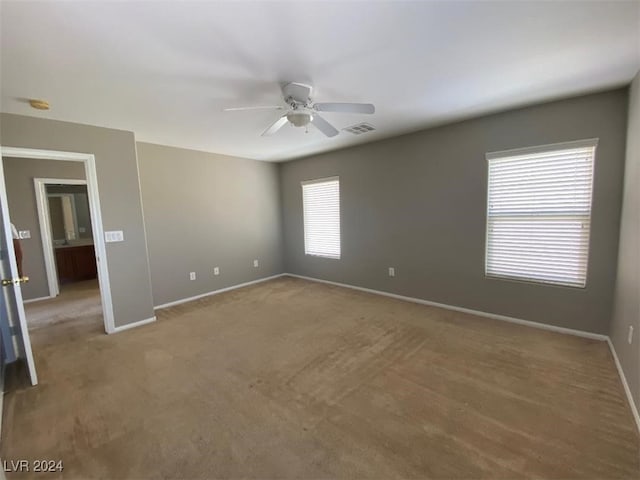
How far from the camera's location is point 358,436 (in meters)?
1.72

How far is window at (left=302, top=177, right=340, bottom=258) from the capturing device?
5.00 meters

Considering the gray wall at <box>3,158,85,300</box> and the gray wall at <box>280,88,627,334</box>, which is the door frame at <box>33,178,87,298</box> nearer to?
the gray wall at <box>3,158,85,300</box>

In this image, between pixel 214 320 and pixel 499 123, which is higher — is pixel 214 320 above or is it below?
below

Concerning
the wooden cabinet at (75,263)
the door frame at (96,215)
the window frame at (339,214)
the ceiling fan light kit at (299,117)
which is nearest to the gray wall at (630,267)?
the ceiling fan light kit at (299,117)

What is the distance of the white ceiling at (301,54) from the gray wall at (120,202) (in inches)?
9.6

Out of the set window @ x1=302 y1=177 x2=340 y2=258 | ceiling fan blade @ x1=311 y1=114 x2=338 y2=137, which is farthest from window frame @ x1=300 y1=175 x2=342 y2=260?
ceiling fan blade @ x1=311 y1=114 x2=338 y2=137

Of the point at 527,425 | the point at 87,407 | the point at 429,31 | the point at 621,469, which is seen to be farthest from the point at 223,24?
the point at 621,469

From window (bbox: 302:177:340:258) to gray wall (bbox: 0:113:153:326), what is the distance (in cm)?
284

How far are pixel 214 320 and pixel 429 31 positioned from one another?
3.70 m

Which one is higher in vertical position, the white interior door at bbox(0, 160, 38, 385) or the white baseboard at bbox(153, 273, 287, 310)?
the white interior door at bbox(0, 160, 38, 385)

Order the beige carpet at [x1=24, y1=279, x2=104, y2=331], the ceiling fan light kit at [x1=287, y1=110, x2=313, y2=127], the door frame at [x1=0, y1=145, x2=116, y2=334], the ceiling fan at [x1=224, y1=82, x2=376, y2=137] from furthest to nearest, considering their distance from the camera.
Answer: the beige carpet at [x1=24, y1=279, x2=104, y2=331] → the door frame at [x1=0, y1=145, x2=116, y2=334] → the ceiling fan light kit at [x1=287, y1=110, x2=313, y2=127] → the ceiling fan at [x1=224, y1=82, x2=376, y2=137]

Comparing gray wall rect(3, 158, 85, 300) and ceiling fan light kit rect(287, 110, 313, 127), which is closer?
ceiling fan light kit rect(287, 110, 313, 127)

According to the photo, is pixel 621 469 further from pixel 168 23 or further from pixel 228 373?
pixel 168 23

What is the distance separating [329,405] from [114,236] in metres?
3.16
